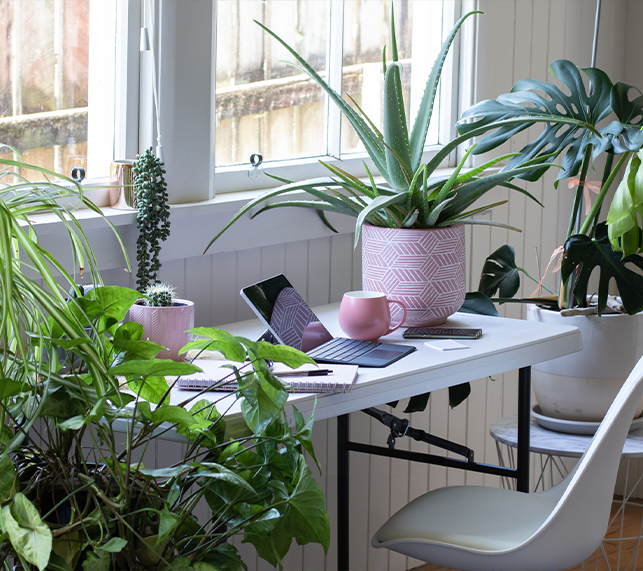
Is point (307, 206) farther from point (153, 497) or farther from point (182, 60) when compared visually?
point (153, 497)

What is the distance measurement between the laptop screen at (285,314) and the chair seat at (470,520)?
0.36m

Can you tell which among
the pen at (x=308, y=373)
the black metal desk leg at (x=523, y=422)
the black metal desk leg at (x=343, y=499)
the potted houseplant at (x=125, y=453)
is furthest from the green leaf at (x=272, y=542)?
the black metal desk leg at (x=523, y=422)

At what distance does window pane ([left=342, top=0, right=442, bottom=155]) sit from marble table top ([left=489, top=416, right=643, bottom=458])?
0.83m

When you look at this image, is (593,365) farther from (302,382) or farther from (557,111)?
(302,382)

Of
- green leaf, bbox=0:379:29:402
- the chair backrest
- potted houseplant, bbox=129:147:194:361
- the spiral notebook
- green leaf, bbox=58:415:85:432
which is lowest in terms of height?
the chair backrest

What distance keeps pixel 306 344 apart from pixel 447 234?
371 millimetres

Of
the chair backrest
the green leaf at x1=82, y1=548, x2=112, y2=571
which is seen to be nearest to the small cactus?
the green leaf at x1=82, y1=548, x2=112, y2=571

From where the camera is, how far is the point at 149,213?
5.10 feet

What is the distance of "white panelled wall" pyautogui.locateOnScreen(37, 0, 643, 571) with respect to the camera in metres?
1.76

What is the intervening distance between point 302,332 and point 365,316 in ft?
0.39

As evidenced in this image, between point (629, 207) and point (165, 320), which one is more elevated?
point (629, 207)

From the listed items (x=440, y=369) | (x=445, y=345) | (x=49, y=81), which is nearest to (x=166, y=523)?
(x=440, y=369)

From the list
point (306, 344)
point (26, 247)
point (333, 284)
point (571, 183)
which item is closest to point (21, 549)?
point (26, 247)

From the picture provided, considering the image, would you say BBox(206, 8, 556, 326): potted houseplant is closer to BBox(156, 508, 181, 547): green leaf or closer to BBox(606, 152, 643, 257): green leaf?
BBox(606, 152, 643, 257): green leaf
